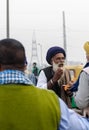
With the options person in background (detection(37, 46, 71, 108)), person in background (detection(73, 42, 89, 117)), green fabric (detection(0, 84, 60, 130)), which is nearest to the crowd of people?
green fabric (detection(0, 84, 60, 130))

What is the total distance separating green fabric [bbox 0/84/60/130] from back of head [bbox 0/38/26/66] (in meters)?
0.18

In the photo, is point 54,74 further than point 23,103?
Yes

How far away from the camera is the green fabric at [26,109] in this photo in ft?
9.09

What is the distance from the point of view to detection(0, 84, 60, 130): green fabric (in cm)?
277

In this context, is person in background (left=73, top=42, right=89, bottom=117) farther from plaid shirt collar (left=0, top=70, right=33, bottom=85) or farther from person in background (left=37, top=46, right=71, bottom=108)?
plaid shirt collar (left=0, top=70, right=33, bottom=85)

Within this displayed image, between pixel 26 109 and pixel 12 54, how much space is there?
378 millimetres

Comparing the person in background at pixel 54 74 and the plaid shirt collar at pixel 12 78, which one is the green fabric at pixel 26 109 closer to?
the plaid shirt collar at pixel 12 78

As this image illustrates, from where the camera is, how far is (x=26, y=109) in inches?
110

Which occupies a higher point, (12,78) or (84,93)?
(12,78)

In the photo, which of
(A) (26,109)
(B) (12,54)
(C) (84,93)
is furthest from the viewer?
(C) (84,93)

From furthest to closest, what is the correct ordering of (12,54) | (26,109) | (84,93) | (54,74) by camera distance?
(54,74) → (84,93) → (12,54) → (26,109)

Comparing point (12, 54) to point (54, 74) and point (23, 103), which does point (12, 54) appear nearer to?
point (23, 103)

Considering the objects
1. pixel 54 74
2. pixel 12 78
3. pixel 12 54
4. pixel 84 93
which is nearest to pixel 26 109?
pixel 12 78

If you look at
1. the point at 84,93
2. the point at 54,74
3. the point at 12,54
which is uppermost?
the point at 12,54
